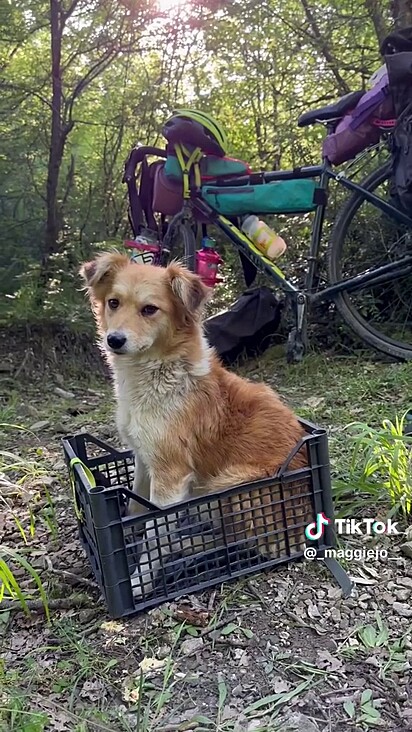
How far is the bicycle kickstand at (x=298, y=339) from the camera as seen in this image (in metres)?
4.33

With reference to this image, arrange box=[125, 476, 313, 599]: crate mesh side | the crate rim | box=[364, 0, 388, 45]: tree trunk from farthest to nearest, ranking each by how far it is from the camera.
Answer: box=[364, 0, 388, 45]: tree trunk → box=[125, 476, 313, 599]: crate mesh side → the crate rim

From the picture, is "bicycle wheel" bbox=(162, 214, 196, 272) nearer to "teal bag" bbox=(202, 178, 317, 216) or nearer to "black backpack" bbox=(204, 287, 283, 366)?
"teal bag" bbox=(202, 178, 317, 216)

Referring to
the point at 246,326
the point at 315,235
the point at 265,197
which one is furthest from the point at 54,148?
the point at 315,235

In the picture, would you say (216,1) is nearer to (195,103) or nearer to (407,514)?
(195,103)

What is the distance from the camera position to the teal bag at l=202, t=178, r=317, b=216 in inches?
162

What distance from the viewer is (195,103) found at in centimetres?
621

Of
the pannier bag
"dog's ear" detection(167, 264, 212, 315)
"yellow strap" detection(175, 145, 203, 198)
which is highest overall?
"yellow strap" detection(175, 145, 203, 198)

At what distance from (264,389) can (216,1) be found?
470cm

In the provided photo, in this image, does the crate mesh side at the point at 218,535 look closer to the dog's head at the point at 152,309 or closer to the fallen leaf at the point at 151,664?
the fallen leaf at the point at 151,664

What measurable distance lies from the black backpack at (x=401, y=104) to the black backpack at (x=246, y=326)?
4.44 ft

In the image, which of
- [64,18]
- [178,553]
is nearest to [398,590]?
[178,553]

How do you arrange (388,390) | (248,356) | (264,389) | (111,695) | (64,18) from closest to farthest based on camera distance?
(111,695)
(264,389)
(388,390)
(248,356)
(64,18)

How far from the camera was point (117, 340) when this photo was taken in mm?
2078

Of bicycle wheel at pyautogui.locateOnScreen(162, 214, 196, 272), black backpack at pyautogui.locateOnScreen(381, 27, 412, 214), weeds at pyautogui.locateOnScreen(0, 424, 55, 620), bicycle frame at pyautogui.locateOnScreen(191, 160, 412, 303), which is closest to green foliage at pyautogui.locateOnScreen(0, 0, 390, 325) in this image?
bicycle frame at pyautogui.locateOnScreen(191, 160, 412, 303)
